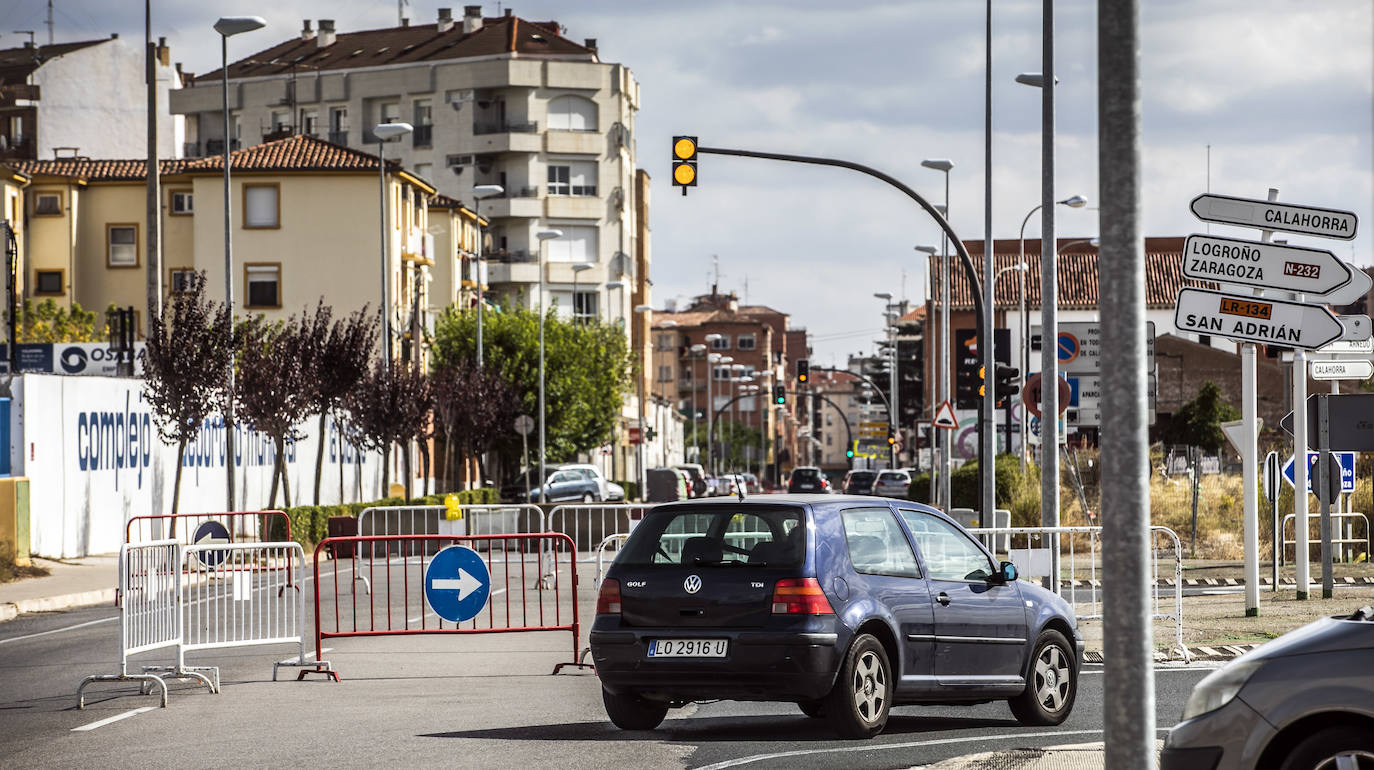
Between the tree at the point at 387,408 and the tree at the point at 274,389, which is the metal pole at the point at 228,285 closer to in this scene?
the tree at the point at 274,389

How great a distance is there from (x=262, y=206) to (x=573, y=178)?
30.7m

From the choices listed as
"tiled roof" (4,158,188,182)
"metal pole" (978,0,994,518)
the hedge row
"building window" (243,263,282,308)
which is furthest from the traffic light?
"tiled roof" (4,158,188,182)

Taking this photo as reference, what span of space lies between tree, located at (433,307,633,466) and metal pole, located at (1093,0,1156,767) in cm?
6465

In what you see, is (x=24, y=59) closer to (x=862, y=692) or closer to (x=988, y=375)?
(x=988, y=375)

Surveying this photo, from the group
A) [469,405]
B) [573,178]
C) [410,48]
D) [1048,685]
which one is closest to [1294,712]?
[1048,685]

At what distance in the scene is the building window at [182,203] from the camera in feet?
234

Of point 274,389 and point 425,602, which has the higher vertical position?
point 274,389

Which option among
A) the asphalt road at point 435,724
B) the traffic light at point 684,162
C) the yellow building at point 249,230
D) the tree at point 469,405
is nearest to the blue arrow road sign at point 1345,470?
the traffic light at point 684,162

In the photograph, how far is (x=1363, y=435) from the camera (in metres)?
19.5

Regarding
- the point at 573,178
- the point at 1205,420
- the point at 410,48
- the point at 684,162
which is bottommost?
the point at 1205,420

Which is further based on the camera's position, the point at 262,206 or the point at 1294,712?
the point at 262,206

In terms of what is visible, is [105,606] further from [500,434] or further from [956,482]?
[500,434]

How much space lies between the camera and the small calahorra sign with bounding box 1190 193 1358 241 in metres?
16.0

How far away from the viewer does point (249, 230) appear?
6869 centimetres
